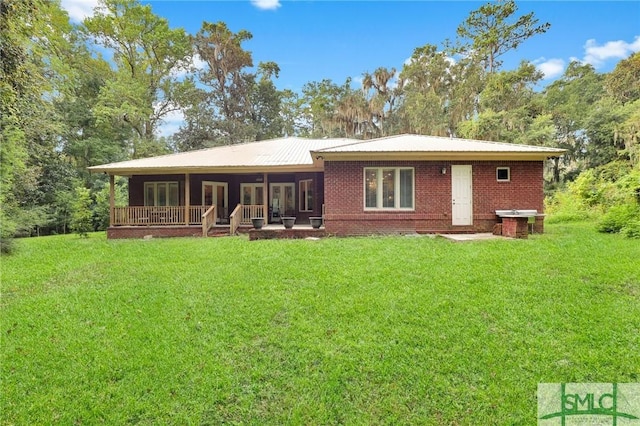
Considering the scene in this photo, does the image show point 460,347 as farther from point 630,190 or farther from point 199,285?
point 630,190

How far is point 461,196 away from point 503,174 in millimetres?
1578

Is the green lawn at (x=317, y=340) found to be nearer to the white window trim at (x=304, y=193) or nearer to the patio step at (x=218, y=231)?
the patio step at (x=218, y=231)

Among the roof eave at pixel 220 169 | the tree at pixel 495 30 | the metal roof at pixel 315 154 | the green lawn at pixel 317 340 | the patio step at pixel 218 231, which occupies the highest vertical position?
the tree at pixel 495 30

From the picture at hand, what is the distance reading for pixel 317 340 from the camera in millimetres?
4402

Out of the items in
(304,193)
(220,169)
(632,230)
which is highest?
(220,169)

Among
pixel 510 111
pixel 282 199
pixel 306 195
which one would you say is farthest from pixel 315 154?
pixel 510 111

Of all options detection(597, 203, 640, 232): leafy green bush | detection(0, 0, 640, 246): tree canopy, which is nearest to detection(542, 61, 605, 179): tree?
detection(0, 0, 640, 246): tree canopy

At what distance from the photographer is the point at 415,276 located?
645 centimetres

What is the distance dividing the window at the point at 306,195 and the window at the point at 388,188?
4.34 meters

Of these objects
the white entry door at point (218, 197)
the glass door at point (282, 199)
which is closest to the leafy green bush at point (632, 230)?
the glass door at point (282, 199)

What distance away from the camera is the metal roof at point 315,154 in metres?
11.4

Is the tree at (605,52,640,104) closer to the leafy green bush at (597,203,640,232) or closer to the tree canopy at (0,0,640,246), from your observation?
the tree canopy at (0,0,640,246)

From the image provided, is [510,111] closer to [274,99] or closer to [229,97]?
[274,99]

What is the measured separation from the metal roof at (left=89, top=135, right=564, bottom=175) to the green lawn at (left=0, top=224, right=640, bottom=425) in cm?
502
